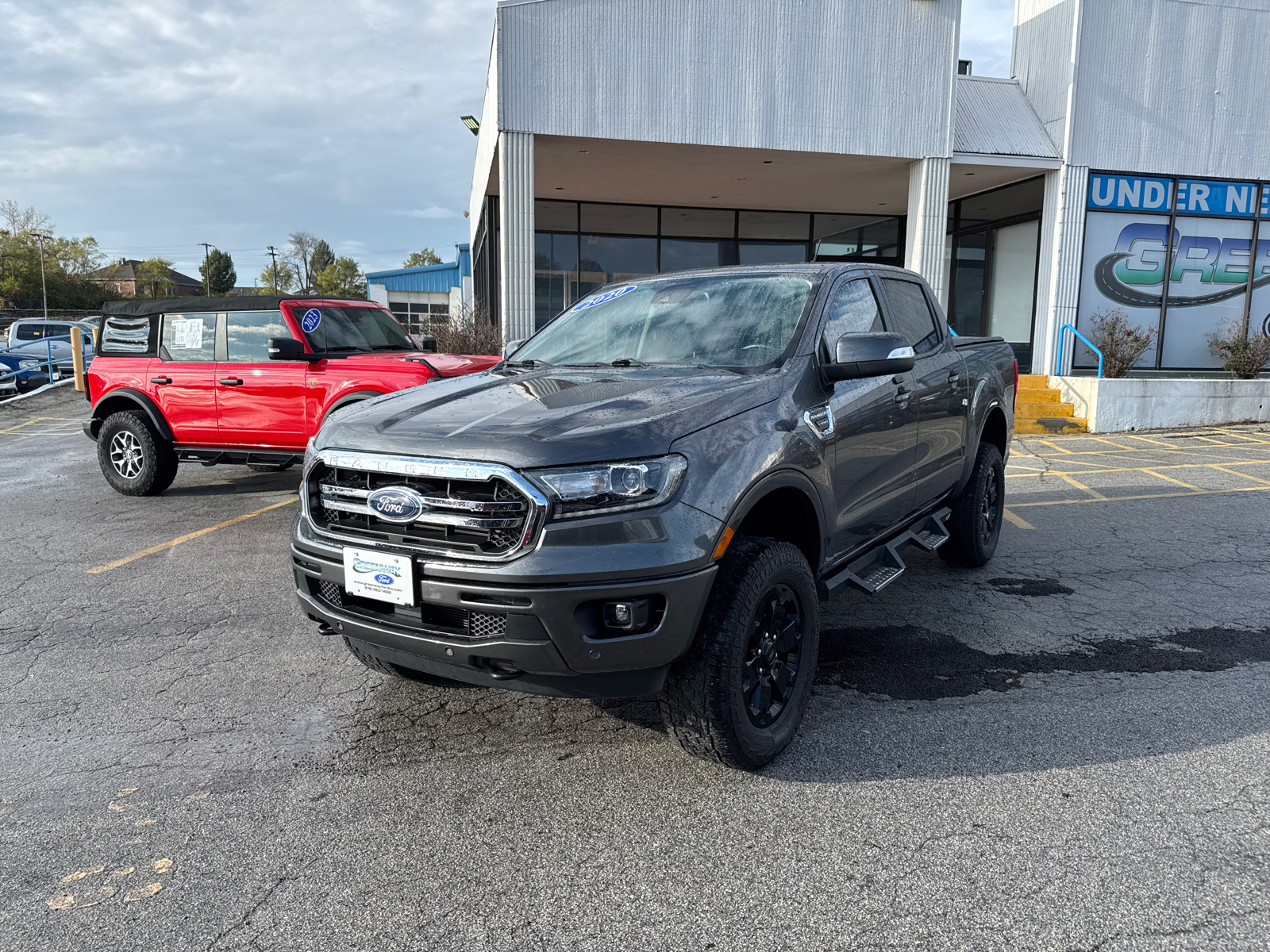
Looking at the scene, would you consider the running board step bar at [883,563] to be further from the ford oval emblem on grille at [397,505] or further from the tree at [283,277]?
the tree at [283,277]

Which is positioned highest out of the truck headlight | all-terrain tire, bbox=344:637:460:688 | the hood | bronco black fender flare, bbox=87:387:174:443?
the hood

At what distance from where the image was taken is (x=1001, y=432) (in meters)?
6.06

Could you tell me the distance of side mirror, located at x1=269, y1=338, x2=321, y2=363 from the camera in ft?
24.2

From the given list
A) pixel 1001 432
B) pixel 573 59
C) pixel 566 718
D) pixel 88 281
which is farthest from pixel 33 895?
pixel 88 281

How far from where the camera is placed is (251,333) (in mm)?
8133

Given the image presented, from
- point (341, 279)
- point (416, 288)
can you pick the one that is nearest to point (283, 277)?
point (341, 279)

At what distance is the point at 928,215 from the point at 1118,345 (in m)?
3.90

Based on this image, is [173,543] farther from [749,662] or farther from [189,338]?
[749,662]

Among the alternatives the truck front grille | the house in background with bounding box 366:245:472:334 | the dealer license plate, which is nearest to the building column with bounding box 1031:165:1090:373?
the truck front grille

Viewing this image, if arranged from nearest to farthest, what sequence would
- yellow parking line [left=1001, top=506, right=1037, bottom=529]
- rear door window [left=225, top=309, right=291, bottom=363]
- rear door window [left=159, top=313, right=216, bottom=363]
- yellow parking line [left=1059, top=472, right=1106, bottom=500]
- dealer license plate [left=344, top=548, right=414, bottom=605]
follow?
1. dealer license plate [left=344, top=548, right=414, bottom=605]
2. yellow parking line [left=1001, top=506, right=1037, bottom=529]
3. rear door window [left=225, top=309, right=291, bottom=363]
4. rear door window [left=159, top=313, right=216, bottom=363]
5. yellow parking line [left=1059, top=472, right=1106, bottom=500]

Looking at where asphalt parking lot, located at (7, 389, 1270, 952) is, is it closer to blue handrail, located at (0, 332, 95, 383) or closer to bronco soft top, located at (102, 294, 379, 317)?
bronco soft top, located at (102, 294, 379, 317)

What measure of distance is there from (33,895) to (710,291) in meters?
3.39

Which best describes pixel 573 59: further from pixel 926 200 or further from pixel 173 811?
pixel 173 811

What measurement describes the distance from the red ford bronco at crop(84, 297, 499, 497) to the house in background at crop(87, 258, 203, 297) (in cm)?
8506
